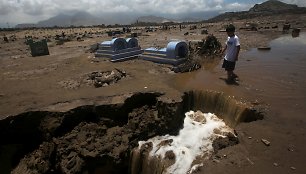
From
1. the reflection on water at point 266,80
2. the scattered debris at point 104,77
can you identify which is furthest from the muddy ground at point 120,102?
the reflection on water at point 266,80

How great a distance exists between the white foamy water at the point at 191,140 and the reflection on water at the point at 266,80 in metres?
1.37

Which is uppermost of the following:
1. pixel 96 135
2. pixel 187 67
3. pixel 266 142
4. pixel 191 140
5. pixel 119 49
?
pixel 119 49

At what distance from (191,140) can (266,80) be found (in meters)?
4.75

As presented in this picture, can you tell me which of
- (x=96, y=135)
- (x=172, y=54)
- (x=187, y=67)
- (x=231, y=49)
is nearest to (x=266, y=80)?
(x=231, y=49)

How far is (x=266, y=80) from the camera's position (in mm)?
10930

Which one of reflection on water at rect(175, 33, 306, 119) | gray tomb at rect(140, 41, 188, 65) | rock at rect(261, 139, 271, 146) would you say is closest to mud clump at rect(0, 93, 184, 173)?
reflection on water at rect(175, 33, 306, 119)

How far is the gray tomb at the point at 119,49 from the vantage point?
16.2m

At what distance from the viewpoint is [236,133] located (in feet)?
24.3

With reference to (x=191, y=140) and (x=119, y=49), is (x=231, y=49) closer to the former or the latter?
(x=191, y=140)

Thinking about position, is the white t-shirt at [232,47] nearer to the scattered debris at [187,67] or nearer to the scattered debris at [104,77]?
the scattered debris at [187,67]

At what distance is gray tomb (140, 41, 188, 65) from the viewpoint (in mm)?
13414

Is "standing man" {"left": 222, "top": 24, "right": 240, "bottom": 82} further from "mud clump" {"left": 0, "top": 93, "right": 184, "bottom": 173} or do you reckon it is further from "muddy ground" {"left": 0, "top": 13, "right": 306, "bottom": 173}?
"mud clump" {"left": 0, "top": 93, "right": 184, "bottom": 173}

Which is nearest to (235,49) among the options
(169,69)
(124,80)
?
(169,69)

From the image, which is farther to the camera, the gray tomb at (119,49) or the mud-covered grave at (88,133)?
the gray tomb at (119,49)
